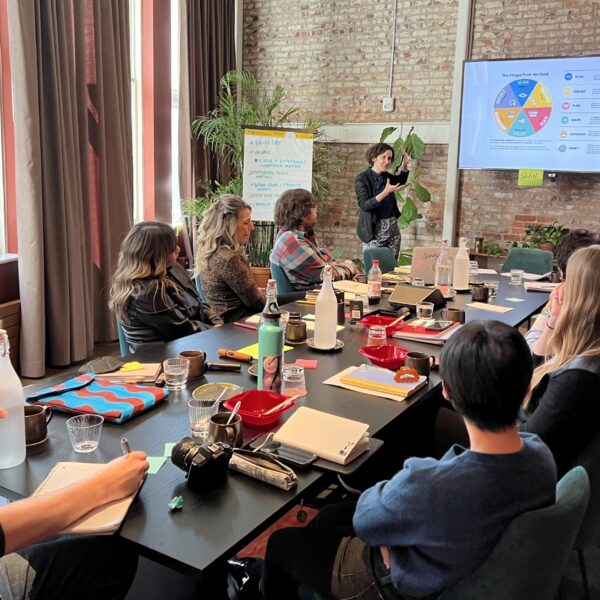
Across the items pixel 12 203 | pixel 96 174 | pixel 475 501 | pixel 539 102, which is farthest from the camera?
pixel 539 102

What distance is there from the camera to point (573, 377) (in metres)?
1.68

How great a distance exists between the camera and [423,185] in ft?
21.0

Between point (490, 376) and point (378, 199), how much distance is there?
15.0 ft

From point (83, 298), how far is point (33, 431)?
336 centimetres

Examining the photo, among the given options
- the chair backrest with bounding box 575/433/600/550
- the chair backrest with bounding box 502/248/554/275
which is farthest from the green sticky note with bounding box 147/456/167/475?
the chair backrest with bounding box 502/248/554/275

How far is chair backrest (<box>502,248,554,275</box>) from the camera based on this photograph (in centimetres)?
479

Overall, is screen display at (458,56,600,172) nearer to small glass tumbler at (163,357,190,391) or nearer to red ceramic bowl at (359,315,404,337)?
red ceramic bowl at (359,315,404,337)

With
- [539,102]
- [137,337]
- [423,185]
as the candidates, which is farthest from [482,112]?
[137,337]

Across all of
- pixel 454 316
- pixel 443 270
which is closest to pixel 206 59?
pixel 443 270

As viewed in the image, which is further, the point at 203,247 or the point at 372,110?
the point at 372,110

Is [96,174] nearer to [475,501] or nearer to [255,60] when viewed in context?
[255,60]

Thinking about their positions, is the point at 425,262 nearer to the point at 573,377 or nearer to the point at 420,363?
the point at 420,363

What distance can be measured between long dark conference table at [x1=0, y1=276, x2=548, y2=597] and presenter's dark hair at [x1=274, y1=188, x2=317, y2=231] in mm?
1772

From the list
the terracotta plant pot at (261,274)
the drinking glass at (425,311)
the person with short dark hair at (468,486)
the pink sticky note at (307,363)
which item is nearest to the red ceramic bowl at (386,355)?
the pink sticky note at (307,363)
